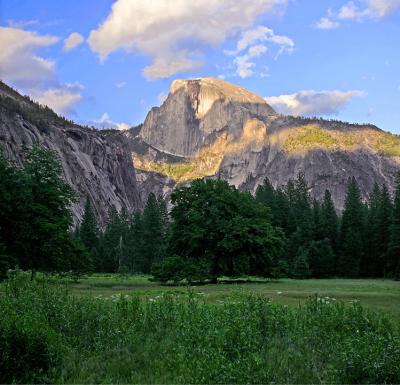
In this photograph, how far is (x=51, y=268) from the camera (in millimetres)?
38531

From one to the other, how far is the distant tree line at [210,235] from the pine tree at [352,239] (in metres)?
0.15

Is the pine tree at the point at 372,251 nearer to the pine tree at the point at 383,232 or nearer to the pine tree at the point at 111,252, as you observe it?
the pine tree at the point at 383,232

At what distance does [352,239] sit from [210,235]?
128 feet

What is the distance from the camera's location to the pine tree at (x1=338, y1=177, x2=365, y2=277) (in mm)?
77562

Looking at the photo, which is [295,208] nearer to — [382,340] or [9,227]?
[9,227]

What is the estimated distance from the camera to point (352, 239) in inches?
3078

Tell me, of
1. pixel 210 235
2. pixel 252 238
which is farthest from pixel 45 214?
pixel 252 238

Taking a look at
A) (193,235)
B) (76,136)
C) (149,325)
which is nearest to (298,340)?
(149,325)

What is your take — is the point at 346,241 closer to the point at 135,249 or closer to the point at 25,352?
the point at 135,249

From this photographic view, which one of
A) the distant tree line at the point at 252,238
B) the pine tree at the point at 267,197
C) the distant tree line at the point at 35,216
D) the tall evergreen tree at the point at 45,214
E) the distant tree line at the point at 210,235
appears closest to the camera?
the distant tree line at the point at 35,216

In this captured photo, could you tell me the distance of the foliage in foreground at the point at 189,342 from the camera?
1072 cm

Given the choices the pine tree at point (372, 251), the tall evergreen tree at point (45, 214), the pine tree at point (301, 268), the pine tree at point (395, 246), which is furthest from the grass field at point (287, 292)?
the pine tree at point (372, 251)

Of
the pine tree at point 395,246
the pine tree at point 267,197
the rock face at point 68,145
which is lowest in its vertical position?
the pine tree at point 395,246

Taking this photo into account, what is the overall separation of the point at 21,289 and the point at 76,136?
17649 centimetres
